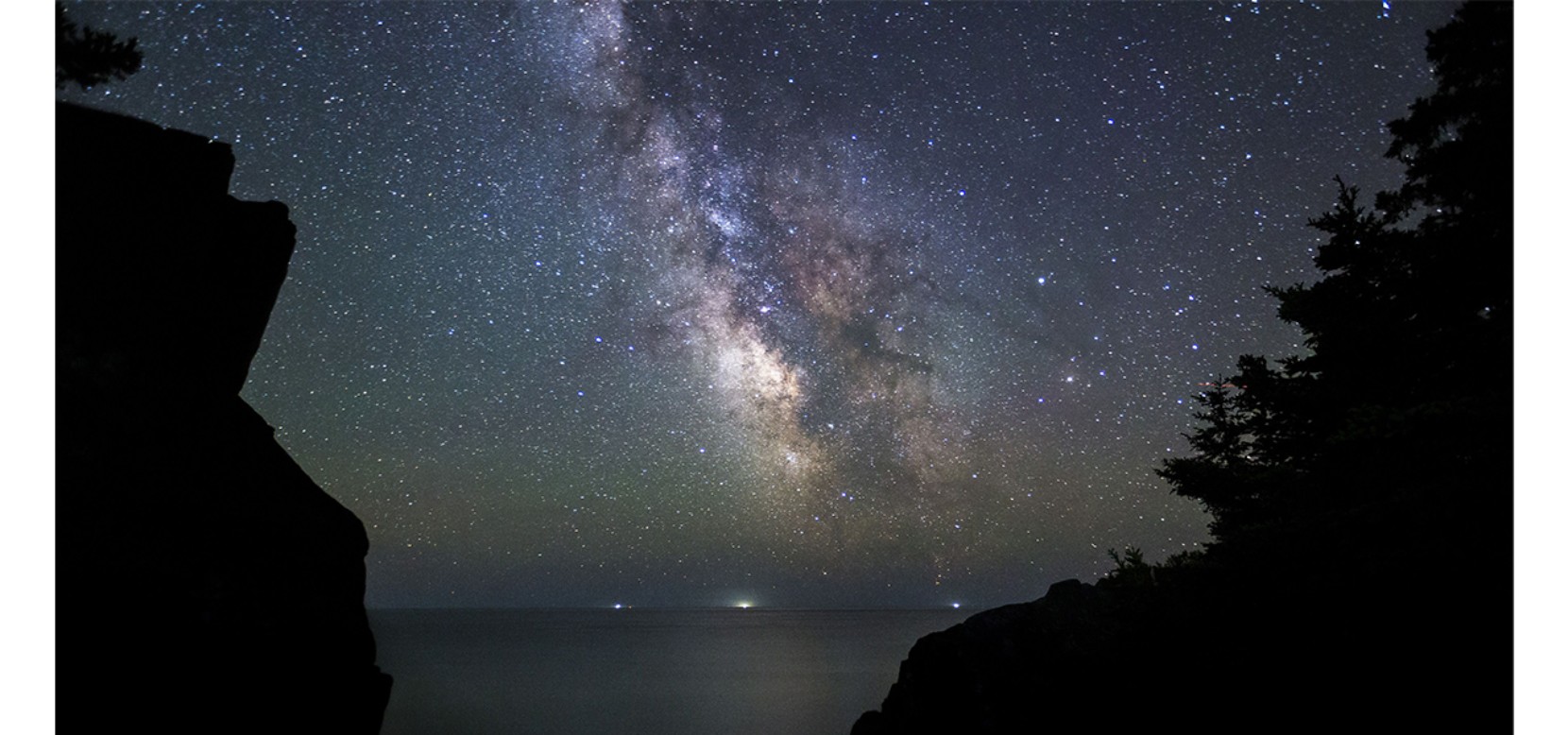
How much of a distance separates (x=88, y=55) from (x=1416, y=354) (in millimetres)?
19063

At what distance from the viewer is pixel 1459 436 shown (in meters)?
7.62

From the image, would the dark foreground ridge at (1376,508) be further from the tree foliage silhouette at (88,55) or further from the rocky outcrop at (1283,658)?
the tree foliage silhouette at (88,55)

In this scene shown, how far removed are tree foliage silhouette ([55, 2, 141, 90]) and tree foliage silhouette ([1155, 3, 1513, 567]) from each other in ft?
54.2

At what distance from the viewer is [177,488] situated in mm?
13492

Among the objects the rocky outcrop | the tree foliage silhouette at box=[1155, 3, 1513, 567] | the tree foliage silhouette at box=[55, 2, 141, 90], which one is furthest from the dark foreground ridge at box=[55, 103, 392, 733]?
the tree foliage silhouette at box=[1155, 3, 1513, 567]

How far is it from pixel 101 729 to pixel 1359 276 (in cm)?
2196

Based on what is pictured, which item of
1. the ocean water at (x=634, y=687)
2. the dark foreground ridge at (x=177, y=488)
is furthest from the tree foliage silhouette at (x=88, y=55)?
the ocean water at (x=634, y=687)

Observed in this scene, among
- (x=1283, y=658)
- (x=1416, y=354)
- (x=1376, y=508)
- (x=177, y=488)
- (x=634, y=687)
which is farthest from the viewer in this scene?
(x=634, y=687)

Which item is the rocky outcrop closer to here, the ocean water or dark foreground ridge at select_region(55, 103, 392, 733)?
dark foreground ridge at select_region(55, 103, 392, 733)

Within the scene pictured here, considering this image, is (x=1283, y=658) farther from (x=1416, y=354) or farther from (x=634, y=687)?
(x=634, y=687)

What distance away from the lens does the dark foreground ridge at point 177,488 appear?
11883mm

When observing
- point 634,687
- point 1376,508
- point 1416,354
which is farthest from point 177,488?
point 634,687

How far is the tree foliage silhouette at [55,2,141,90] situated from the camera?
9705 millimetres

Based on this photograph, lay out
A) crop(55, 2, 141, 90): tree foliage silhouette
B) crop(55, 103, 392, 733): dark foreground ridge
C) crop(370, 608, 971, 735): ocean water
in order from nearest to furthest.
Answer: crop(55, 2, 141, 90): tree foliage silhouette < crop(55, 103, 392, 733): dark foreground ridge < crop(370, 608, 971, 735): ocean water
